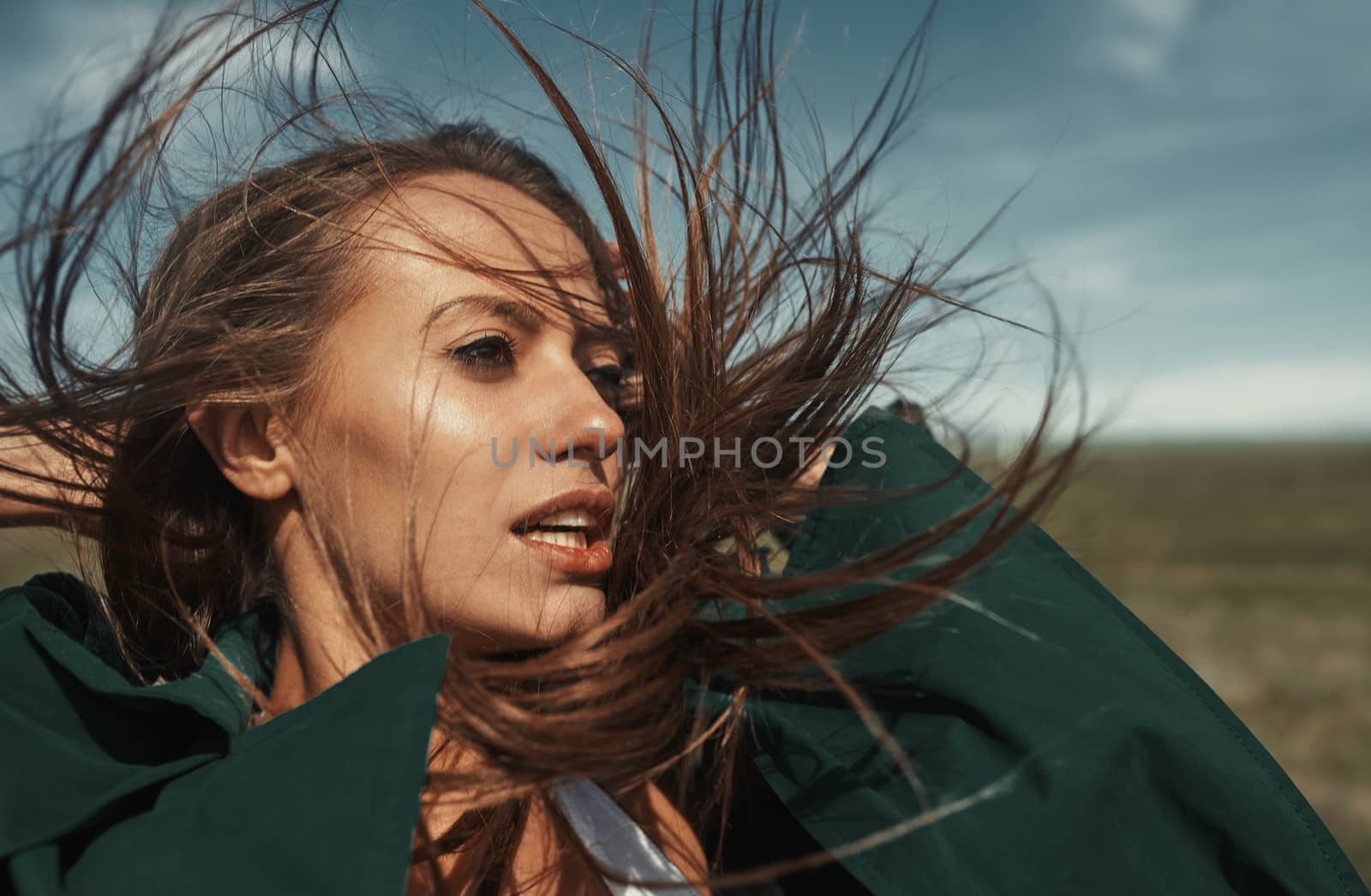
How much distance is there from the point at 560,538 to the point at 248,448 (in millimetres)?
793

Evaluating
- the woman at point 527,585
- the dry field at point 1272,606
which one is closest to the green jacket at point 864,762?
the woman at point 527,585

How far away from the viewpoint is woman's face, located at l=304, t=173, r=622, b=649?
2043 millimetres

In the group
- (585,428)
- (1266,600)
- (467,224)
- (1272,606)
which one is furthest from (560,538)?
(1266,600)

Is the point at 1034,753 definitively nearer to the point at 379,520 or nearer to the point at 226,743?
the point at 379,520

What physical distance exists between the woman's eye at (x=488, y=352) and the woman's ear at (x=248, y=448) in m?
0.50

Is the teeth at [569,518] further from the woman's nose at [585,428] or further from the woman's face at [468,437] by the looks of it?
the woman's nose at [585,428]

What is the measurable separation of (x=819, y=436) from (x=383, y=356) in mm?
1093

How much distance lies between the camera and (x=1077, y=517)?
2.36 m

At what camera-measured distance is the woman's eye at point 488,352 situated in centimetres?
214

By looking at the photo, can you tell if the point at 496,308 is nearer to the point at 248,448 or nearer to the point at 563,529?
the point at 563,529

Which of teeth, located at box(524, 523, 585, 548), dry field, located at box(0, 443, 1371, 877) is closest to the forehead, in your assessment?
teeth, located at box(524, 523, 585, 548)

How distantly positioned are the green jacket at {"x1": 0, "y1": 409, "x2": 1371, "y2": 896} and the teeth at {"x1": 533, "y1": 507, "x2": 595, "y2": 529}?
0.48 metres

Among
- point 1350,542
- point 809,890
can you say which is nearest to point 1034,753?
point 809,890

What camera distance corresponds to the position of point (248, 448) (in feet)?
7.51
